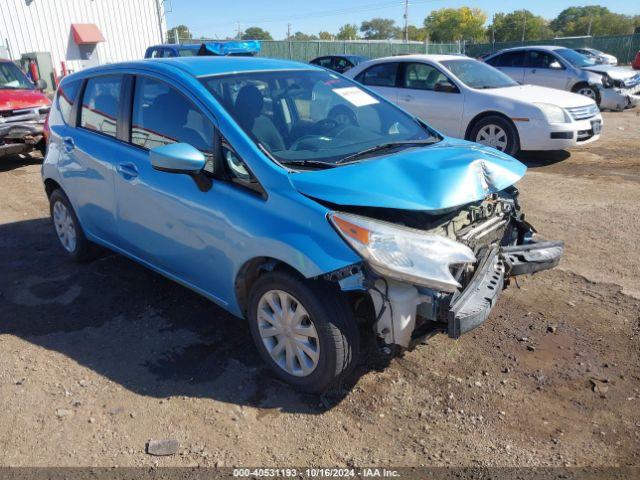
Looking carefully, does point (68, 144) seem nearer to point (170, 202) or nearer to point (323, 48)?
point (170, 202)

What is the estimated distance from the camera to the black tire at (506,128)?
8141 mm

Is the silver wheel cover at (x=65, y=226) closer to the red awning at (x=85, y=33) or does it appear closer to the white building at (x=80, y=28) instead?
the white building at (x=80, y=28)

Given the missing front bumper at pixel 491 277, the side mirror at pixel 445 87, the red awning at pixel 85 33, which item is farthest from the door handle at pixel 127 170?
the red awning at pixel 85 33

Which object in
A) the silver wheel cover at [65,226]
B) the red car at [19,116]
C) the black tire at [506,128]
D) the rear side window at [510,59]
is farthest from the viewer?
the rear side window at [510,59]

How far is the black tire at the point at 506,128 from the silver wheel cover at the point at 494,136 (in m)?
0.03

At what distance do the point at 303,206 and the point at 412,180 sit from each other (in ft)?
2.10

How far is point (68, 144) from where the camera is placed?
4.54m

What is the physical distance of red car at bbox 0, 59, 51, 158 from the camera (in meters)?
8.66

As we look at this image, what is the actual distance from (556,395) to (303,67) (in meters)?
2.88

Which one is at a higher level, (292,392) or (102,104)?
(102,104)

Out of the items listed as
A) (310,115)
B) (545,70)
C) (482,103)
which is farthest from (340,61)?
(310,115)

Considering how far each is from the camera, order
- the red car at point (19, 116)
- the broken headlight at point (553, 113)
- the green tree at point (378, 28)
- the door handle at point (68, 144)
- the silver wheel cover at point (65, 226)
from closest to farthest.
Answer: the door handle at point (68, 144), the silver wheel cover at point (65, 226), the broken headlight at point (553, 113), the red car at point (19, 116), the green tree at point (378, 28)

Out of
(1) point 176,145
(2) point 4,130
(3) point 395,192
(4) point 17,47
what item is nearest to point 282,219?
(3) point 395,192

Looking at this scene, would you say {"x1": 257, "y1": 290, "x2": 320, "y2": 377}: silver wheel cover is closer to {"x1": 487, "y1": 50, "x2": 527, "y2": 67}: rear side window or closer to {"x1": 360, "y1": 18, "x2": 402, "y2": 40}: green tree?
{"x1": 487, "y1": 50, "x2": 527, "y2": 67}: rear side window
